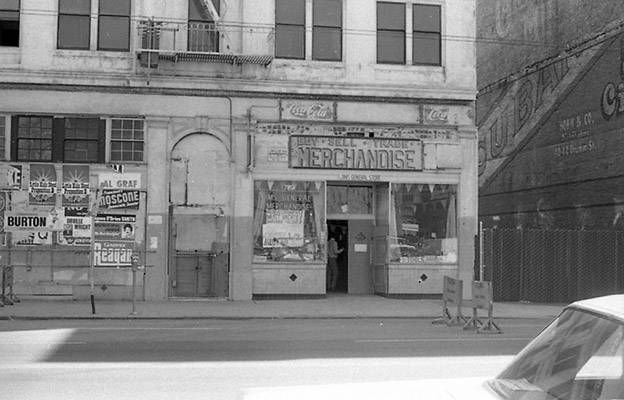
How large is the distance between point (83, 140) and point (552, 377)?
18.8 m

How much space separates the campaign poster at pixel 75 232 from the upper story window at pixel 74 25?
16.0ft

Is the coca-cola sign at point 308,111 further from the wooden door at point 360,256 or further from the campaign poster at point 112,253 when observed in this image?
the campaign poster at point 112,253

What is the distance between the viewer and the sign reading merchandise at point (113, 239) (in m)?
20.0

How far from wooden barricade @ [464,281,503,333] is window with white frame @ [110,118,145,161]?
10.3 m

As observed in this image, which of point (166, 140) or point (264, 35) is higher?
point (264, 35)

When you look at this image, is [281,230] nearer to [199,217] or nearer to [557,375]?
[199,217]


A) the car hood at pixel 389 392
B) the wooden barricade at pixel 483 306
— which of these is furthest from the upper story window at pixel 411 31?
the car hood at pixel 389 392

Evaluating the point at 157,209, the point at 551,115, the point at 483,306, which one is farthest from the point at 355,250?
the point at 551,115

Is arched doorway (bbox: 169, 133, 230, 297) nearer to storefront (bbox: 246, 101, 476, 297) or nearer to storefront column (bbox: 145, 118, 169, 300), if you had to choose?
storefront column (bbox: 145, 118, 169, 300)

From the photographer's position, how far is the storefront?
2078 centimetres

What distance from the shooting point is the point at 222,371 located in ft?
29.9

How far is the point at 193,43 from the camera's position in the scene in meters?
20.7

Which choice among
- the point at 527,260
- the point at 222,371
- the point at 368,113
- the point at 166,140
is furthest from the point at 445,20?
the point at 222,371

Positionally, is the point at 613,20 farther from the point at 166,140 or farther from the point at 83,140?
the point at 83,140
